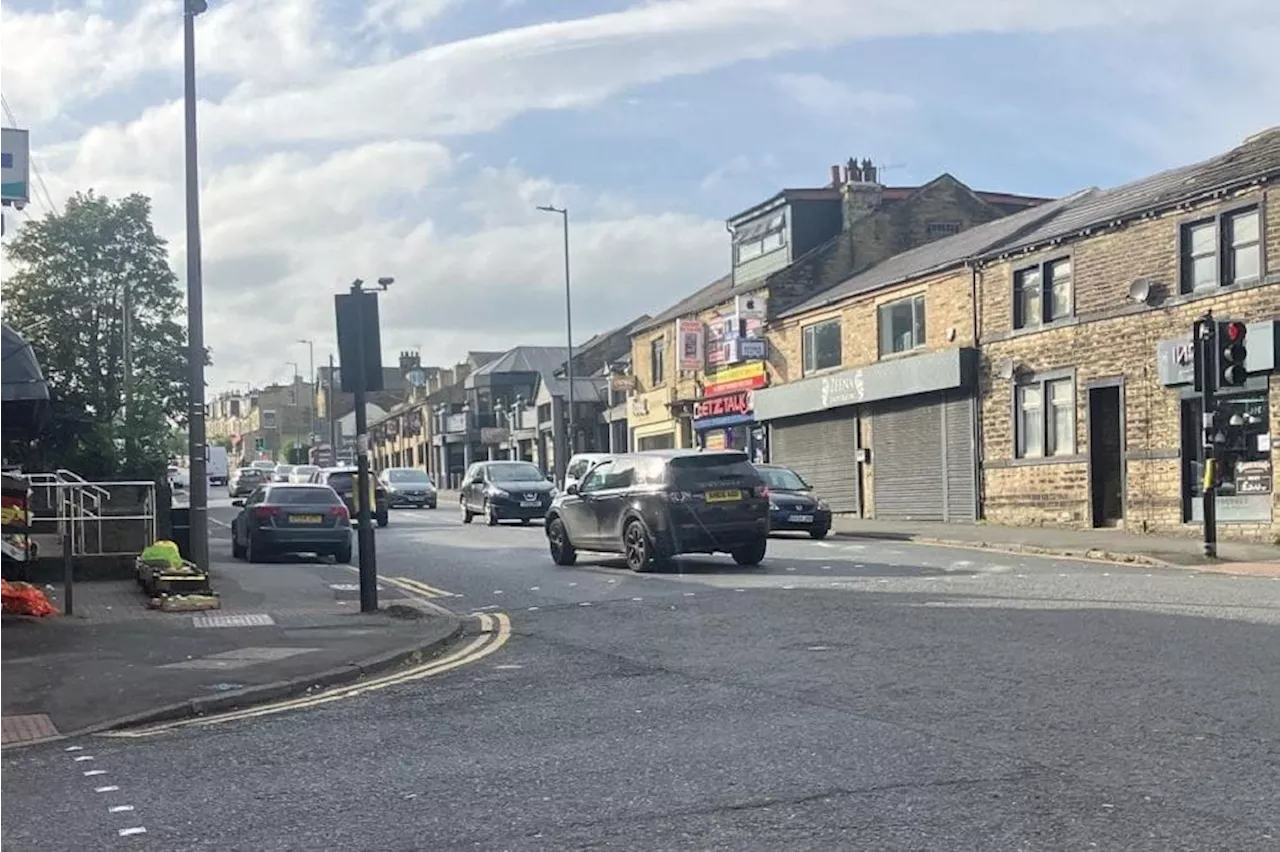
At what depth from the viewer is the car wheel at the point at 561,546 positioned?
1988cm

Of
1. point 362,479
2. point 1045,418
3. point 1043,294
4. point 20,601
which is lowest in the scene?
point 20,601

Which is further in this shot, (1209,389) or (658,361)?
(658,361)

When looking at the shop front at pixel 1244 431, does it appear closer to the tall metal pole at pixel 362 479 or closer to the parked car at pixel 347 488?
the tall metal pole at pixel 362 479

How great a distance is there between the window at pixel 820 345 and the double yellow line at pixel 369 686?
23338 mm

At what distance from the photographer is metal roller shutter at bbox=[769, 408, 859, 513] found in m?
34.2

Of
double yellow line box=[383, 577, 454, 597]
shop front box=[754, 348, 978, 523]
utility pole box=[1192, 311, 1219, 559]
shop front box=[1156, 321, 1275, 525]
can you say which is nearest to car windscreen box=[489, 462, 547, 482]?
shop front box=[754, 348, 978, 523]

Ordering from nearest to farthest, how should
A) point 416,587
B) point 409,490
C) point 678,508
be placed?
point 416,587 → point 678,508 → point 409,490

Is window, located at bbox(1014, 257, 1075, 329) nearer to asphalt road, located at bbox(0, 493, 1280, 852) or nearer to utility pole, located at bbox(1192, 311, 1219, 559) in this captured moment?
utility pole, located at bbox(1192, 311, 1219, 559)

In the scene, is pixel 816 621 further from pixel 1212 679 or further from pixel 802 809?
pixel 802 809

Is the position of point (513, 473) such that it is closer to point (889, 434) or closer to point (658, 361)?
point (889, 434)

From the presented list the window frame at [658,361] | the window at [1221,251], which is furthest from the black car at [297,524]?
the window frame at [658,361]

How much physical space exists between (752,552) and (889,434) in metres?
14.6

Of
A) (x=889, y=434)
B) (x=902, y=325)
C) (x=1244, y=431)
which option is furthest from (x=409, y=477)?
(x=1244, y=431)

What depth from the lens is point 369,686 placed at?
9.76 m
